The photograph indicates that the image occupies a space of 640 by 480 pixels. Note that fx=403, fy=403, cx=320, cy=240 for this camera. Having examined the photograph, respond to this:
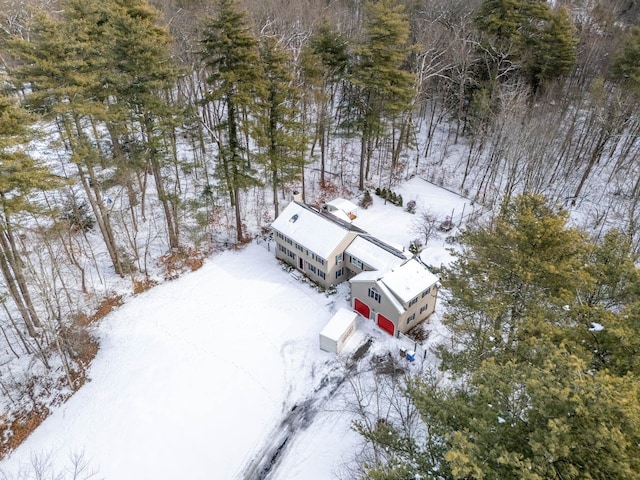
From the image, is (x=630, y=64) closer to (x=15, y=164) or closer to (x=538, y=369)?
(x=538, y=369)

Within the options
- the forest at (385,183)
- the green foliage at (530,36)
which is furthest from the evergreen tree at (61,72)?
the green foliage at (530,36)

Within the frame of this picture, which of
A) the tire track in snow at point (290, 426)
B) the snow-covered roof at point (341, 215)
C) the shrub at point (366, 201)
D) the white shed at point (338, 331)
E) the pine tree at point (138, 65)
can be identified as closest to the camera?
the tire track in snow at point (290, 426)

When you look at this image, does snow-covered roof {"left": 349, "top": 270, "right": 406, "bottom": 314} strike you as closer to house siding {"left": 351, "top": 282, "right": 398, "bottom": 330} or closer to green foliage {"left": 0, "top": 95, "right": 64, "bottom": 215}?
house siding {"left": 351, "top": 282, "right": 398, "bottom": 330}


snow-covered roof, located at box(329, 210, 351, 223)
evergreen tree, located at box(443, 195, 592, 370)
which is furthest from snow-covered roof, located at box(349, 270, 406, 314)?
snow-covered roof, located at box(329, 210, 351, 223)

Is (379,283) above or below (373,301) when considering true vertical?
above

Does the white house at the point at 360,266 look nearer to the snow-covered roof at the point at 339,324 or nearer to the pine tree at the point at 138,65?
the snow-covered roof at the point at 339,324

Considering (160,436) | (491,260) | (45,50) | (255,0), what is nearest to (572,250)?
(491,260)

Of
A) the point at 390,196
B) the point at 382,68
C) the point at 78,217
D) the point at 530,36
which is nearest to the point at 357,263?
the point at 390,196
